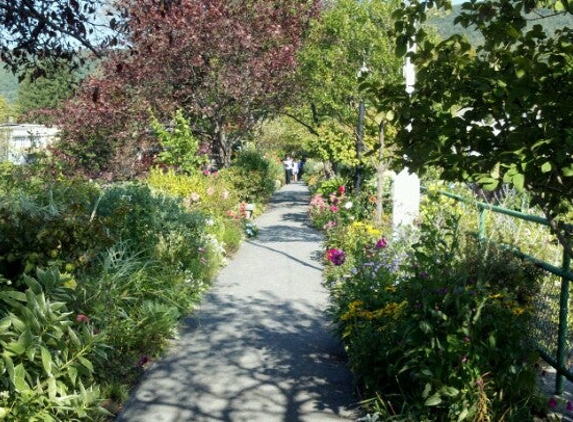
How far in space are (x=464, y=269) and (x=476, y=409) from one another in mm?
1051

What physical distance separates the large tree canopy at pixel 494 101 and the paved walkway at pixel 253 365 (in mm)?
2219

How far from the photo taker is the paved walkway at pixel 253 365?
459cm

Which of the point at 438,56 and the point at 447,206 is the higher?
the point at 438,56

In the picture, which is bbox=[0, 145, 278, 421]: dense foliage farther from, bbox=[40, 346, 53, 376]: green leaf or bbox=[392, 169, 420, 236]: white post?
bbox=[392, 169, 420, 236]: white post

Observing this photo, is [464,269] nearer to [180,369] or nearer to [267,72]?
[180,369]

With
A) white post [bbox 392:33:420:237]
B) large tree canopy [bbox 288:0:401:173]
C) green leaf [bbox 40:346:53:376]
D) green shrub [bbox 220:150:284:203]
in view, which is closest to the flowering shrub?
green leaf [bbox 40:346:53:376]

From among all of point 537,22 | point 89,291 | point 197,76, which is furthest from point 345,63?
point 537,22

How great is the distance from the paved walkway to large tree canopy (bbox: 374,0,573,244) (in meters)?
2.22

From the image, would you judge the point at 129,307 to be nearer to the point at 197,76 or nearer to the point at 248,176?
the point at 197,76

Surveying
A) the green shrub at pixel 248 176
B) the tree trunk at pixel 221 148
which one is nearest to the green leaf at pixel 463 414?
the green shrub at pixel 248 176

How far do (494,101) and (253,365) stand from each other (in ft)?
11.3

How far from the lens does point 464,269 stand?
439 centimetres

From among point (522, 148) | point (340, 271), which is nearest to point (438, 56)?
point (522, 148)

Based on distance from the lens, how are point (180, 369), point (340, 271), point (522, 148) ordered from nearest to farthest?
point (522, 148)
point (180, 369)
point (340, 271)
